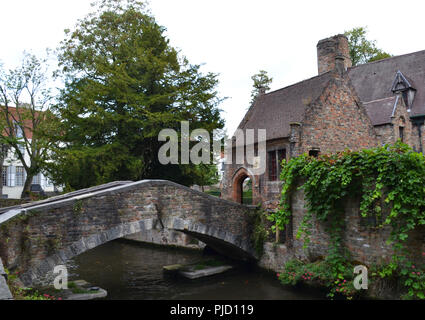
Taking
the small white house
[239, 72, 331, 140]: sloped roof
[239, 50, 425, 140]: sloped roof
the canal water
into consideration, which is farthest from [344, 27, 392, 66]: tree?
the small white house

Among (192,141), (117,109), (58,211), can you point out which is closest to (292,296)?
(58,211)

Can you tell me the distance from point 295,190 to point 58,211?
23.7ft

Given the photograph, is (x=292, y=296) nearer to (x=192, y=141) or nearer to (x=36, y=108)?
(x=192, y=141)

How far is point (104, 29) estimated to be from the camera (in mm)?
20891

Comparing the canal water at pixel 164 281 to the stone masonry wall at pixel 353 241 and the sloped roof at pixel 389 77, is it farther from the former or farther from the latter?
the sloped roof at pixel 389 77

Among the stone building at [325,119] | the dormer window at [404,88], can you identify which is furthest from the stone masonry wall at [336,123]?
the dormer window at [404,88]

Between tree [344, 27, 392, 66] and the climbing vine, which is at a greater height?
tree [344, 27, 392, 66]

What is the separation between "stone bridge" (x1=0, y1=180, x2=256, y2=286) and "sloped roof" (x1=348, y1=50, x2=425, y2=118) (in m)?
12.4

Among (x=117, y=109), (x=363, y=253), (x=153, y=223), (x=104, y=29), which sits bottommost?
(x=363, y=253)

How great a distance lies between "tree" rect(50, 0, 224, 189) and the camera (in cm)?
1524

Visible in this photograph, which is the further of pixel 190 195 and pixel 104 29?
pixel 104 29

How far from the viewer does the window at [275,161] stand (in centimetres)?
1431

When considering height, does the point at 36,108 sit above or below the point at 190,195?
above

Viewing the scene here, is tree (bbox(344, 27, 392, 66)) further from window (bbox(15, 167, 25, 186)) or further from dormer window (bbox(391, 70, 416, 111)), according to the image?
window (bbox(15, 167, 25, 186))
